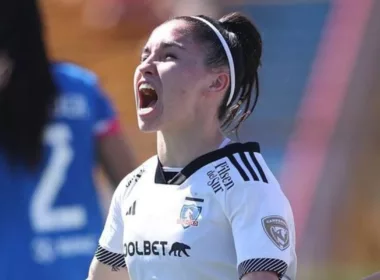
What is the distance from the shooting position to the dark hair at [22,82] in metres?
3.94

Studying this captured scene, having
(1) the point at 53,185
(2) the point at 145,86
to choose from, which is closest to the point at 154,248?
(2) the point at 145,86

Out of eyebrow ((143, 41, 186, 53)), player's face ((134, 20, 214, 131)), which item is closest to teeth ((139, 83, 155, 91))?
player's face ((134, 20, 214, 131))

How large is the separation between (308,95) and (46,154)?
5.76 m

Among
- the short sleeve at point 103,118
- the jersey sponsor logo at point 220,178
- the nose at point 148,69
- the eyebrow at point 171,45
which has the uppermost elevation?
the eyebrow at point 171,45

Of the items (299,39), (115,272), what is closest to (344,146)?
(299,39)

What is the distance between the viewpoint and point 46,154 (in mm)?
4172

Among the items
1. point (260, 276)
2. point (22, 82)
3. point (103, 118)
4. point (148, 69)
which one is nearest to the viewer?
point (260, 276)

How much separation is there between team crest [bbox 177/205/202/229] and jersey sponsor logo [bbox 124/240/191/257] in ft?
0.17

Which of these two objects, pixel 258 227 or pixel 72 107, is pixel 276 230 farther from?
pixel 72 107

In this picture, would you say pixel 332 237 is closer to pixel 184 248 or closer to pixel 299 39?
pixel 299 39

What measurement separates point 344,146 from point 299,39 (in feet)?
7.91

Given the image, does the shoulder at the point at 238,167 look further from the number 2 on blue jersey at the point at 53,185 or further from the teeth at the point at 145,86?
the number 2 on blue jersey at the point at 53,185

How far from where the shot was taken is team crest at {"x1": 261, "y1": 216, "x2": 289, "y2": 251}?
2.79m

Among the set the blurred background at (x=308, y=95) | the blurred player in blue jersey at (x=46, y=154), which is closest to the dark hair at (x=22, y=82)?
the blurred player in blue jersey at (x=46, y=154)
